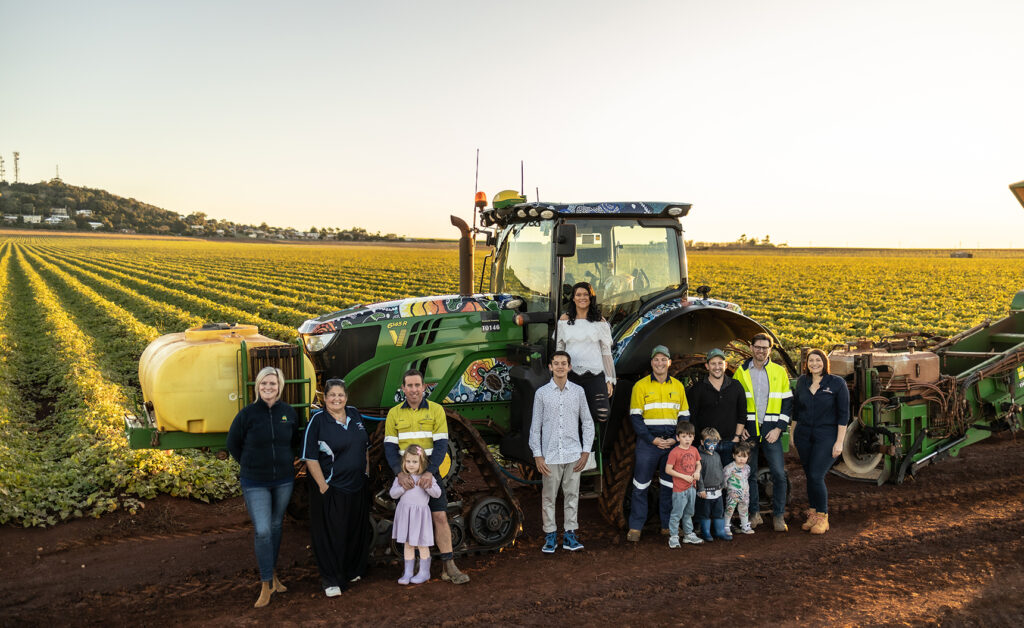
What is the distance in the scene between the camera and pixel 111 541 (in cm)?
657

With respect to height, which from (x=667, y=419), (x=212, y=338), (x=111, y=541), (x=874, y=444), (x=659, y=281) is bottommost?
(x=111, y=541)

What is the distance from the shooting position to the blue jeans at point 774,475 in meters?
6.86

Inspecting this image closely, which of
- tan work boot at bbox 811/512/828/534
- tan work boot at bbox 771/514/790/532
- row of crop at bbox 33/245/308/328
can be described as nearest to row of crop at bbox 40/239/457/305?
row of crop at bbox 33/245/308/328

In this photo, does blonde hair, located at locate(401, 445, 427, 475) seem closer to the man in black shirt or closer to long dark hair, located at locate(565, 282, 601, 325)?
long dark hair, located at locate(565, 282, 601, 325)

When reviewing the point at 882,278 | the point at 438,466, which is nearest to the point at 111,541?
the point at 438,466

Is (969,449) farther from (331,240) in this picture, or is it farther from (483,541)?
(331,240)

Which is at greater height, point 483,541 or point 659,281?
point 659,281

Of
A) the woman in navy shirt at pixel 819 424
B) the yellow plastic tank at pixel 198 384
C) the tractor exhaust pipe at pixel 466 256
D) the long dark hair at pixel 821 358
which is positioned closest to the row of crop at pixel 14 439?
the yellow plastic tank at pixel 198 384

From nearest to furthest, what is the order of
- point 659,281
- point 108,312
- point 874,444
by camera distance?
point 659,281 < point 874,444 < point 108,312

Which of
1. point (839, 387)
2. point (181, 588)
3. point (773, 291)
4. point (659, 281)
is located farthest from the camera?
point (773, 291)

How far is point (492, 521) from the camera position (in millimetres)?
6273

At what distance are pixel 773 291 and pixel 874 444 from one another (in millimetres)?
31033

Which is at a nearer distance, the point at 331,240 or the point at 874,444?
the point at 874,444

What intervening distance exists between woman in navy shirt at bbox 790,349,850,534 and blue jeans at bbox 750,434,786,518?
0.79 feet
